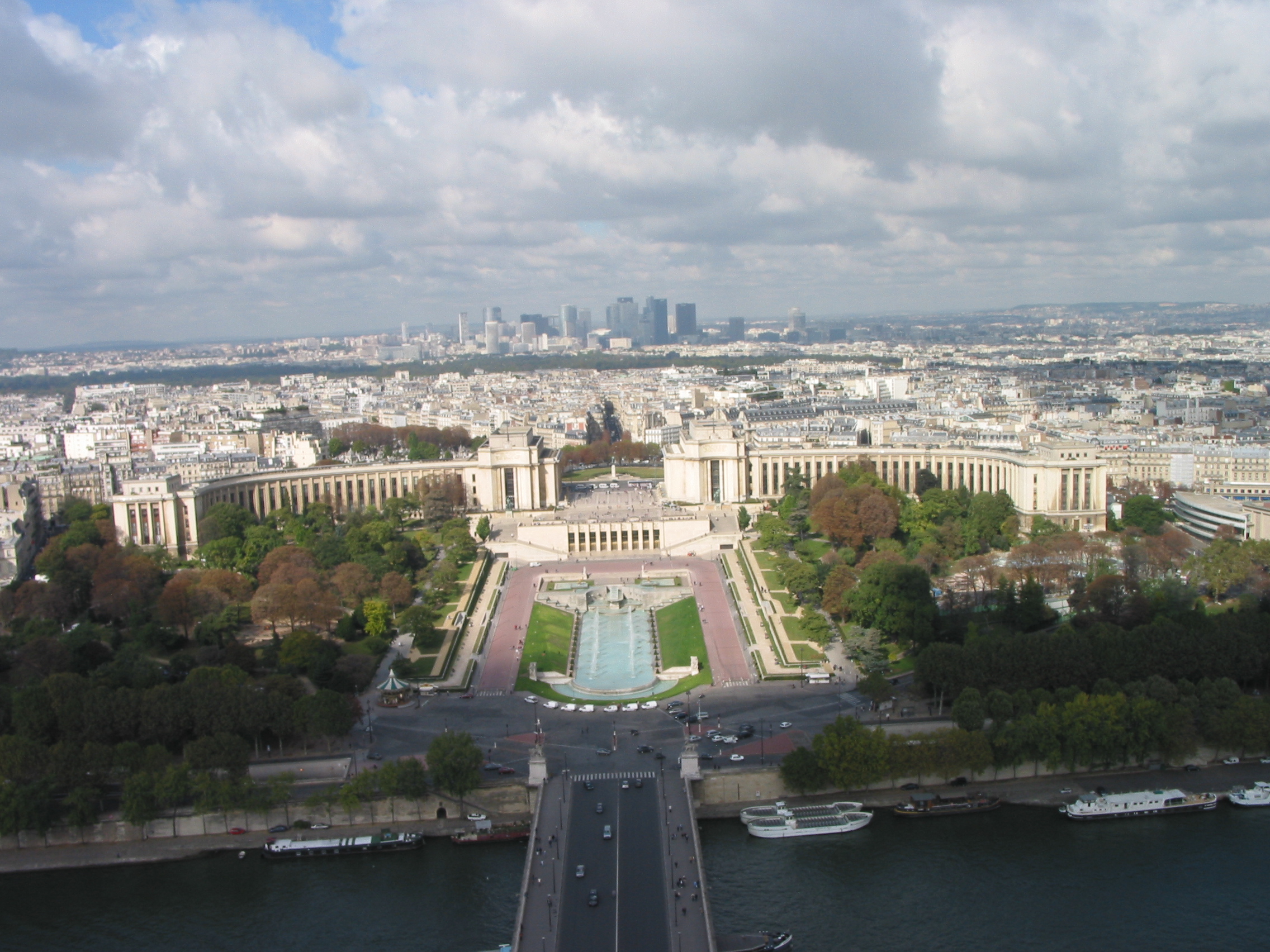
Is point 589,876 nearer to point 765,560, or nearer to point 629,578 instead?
point 629,578

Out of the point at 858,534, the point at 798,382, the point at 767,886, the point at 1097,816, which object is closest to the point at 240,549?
the point at 858,534

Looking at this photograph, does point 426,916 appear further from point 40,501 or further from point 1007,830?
point 40,501

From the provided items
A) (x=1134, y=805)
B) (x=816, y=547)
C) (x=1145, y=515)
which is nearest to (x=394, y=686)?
(x=1134, y=805)

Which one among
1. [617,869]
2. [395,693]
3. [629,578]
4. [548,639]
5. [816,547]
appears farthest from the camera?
[816,547]

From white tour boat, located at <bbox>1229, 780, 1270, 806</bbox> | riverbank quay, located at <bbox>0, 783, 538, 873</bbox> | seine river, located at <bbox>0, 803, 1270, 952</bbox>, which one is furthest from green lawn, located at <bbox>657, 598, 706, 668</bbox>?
white tour boat, located at <bbox>1229, 780, 1270, 806</bbox>

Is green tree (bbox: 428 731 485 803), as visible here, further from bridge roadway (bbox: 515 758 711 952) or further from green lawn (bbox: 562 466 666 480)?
green lawn (bbox: 562 466 666 480)

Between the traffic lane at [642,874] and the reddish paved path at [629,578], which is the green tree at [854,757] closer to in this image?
the traffic lane at [642,874]
